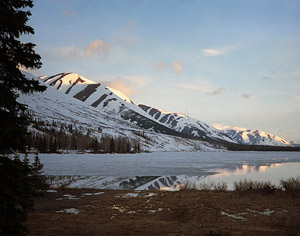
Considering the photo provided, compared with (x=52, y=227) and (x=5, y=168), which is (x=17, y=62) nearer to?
(x=5, y=168)

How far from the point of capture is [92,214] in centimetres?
1755

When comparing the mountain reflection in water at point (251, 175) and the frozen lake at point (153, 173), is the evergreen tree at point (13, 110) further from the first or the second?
the mountain reflection in water at point (251, 175)

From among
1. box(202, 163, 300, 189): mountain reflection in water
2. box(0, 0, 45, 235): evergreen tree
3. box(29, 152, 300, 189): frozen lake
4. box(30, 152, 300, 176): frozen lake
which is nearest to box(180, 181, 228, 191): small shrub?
box(202, 163, 300, 189): mountain reflection in water

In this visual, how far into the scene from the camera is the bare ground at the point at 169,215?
13625 mm

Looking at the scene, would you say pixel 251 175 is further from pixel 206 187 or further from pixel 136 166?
pixel 136 166

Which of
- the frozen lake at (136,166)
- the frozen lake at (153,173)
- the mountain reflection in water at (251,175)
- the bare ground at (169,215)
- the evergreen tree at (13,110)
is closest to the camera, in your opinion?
the evergreen tree at (13,110)

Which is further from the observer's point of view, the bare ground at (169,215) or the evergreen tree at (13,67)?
the bare ground at (169,215)

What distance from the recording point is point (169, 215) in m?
17.2

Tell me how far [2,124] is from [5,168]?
4.79 feet

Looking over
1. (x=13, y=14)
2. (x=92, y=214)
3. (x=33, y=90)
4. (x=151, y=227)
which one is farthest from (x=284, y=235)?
(x=13, y=14)

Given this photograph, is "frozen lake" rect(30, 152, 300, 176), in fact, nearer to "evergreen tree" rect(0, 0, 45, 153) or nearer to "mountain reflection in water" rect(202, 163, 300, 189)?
"mountain reflection in water" rect(202, 163, 300, 189)

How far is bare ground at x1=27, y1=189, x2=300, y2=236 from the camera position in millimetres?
13625

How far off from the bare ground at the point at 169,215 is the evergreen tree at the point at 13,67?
6522mm

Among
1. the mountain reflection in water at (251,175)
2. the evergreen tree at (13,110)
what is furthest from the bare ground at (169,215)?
the mountain reflection in water at (251,175)
